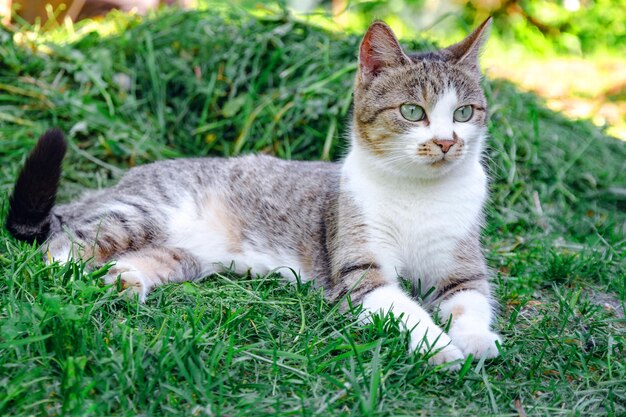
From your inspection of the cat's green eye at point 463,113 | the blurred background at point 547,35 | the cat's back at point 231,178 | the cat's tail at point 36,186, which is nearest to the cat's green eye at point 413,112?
the cat's green eye at point 463,113

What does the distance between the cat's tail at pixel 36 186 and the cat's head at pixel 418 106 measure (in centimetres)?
155

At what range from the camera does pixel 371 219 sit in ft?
10.8

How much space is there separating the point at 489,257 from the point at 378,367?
1.88 metres

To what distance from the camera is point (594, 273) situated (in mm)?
3936

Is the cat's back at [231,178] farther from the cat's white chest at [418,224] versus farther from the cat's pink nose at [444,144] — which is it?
the cat's pink nose at [444,144]

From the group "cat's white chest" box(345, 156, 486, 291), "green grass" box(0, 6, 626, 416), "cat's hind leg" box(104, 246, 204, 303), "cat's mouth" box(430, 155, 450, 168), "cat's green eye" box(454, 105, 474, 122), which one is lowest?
"cat's hind leg" box(104, 246, 204, 303)

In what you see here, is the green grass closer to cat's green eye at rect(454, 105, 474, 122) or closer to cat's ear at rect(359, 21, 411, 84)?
cat's green eye at rect(454, 105, 474, 122)

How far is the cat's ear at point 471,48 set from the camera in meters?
3.42

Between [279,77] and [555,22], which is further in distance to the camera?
[555,22]

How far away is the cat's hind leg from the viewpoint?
10.4 ft

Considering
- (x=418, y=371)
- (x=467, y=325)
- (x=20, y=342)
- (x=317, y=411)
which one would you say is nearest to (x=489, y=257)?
(x=467, y=325)

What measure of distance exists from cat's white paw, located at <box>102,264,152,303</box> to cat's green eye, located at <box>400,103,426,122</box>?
150 centimetres

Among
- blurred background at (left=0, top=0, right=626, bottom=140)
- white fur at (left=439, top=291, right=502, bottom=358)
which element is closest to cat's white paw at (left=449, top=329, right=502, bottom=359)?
white fur at (left=439, top=291, right=502, bottom=358)

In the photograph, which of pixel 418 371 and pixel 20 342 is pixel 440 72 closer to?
pixel 418 371
